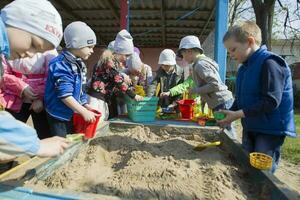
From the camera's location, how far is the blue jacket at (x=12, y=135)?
124cm

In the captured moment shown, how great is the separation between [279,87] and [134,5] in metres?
6.05

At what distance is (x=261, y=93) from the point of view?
230 cm

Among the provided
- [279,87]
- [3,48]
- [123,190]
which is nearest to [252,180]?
[279,87]

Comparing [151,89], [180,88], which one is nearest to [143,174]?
[180,88]

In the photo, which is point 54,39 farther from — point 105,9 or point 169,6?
point 105,9

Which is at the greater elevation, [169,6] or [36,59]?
[169,6]

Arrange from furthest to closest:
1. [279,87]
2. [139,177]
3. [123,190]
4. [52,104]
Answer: [52,104] < [279,87] < [139,177] < [123,190]

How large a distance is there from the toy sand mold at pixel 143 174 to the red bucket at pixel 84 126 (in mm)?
97

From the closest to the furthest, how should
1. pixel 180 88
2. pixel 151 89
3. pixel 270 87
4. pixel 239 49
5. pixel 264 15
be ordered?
pixel 270 87
pixel 239 49
pixel 180 88
pixel 151 89
pixel 264 15

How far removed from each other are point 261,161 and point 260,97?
48 centimetres

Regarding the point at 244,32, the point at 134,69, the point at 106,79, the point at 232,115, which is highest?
the point at 244,32

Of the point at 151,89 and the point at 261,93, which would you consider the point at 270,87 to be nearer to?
the point at 261,93

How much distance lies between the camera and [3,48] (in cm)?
127

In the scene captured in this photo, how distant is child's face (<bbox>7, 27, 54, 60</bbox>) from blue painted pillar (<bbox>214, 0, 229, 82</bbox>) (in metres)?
3.66
